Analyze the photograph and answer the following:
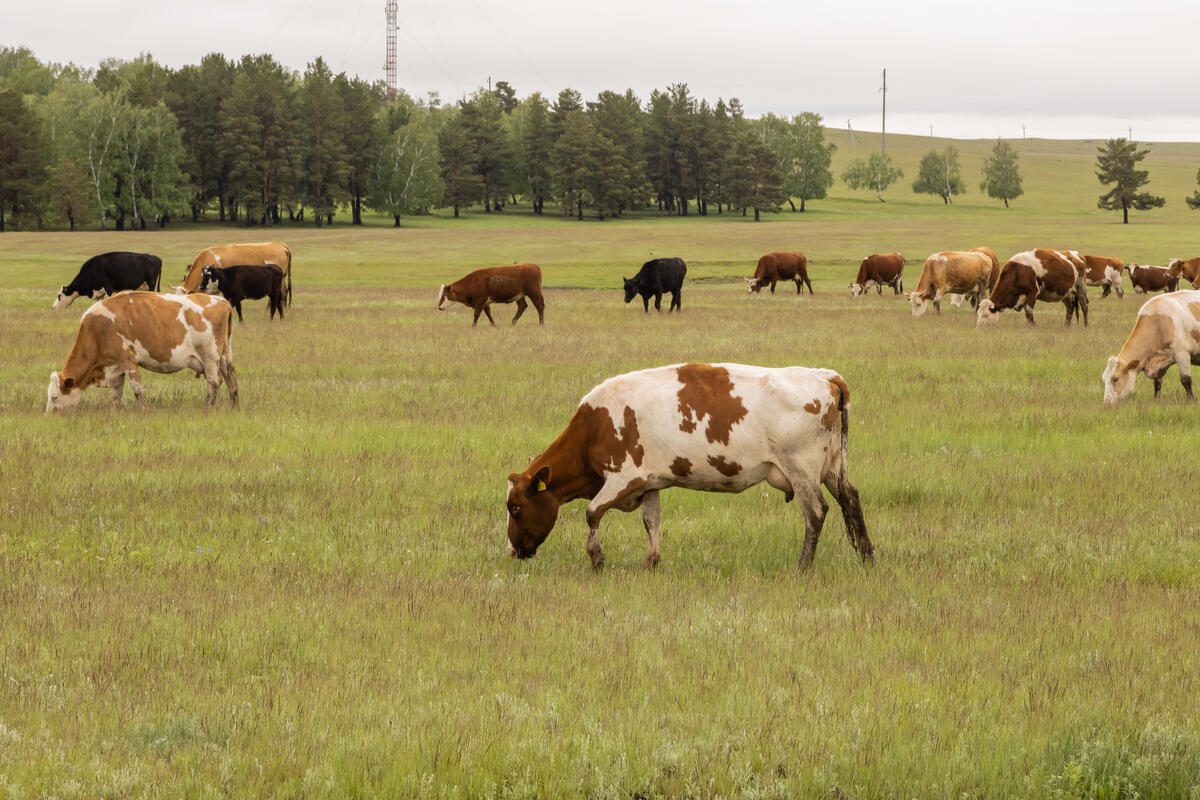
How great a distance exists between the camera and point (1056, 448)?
1525 centimetres

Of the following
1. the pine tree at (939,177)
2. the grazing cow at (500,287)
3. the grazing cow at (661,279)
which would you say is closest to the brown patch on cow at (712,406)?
the grazing cow at (500,287)

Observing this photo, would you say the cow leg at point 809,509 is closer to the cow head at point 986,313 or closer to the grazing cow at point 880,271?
the cow head at point 986,313

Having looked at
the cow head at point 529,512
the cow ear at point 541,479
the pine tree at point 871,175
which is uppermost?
the pine tree at point 871,175

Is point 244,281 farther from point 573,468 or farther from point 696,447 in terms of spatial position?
point 696,447

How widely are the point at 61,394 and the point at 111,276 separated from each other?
2007 cm

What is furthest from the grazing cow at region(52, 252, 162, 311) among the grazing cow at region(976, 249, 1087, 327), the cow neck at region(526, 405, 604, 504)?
the cow neck at region(526, 405, 604, 504)

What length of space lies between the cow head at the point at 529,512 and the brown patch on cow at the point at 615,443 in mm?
513

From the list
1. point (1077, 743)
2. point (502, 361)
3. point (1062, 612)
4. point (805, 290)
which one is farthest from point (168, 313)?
point (805, 290)

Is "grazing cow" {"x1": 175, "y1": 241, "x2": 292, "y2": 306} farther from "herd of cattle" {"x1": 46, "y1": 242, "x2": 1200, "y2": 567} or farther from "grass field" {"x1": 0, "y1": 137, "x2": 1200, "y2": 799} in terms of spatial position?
"grass field" {"x1": 0, "y1": 137, "x2": 1200, "y2": 799}

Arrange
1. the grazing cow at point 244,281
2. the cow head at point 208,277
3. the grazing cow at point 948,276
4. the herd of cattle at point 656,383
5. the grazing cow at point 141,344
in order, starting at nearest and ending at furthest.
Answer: the herd of cattle at point 656,383 < the grazing cow at point 141,344 < the cow head at point 208,277 < the grazing cow at point 244,281 < the grazing cow at point 948,276

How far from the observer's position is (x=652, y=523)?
10.4m

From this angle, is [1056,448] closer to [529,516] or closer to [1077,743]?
[529,516]

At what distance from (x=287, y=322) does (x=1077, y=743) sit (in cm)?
3004

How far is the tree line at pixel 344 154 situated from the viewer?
110 meters
